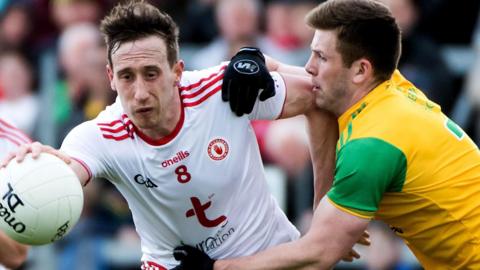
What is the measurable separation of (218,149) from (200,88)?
37 centimetres

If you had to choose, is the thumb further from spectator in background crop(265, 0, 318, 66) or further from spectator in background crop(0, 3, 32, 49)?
spectator in background crop(0, 3, 32, 49)

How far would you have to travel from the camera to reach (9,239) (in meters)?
6.90

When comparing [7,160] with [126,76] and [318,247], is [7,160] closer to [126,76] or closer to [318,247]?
[126,76]

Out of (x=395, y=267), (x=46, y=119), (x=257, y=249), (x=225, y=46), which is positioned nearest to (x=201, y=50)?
(x=225, y=46)

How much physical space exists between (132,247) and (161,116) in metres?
4.74

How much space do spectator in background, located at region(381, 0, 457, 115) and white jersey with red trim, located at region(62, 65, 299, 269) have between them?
361cm

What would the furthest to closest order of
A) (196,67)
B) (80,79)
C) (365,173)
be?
(80,79) → (196,67) → (365,173)

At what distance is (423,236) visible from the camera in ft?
21.4

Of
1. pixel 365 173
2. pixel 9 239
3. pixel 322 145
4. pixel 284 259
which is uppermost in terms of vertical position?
pixel 365 173

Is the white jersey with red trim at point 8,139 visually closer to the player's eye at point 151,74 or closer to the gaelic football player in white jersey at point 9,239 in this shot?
the gaelic football player in white jersey at point 9,239

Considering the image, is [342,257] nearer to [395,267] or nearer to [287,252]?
[287,252]

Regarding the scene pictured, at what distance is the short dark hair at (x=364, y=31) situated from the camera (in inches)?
255

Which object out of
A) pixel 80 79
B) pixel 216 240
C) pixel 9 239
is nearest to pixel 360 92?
pixel 216 240

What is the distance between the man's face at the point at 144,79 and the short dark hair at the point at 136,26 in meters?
0.05
